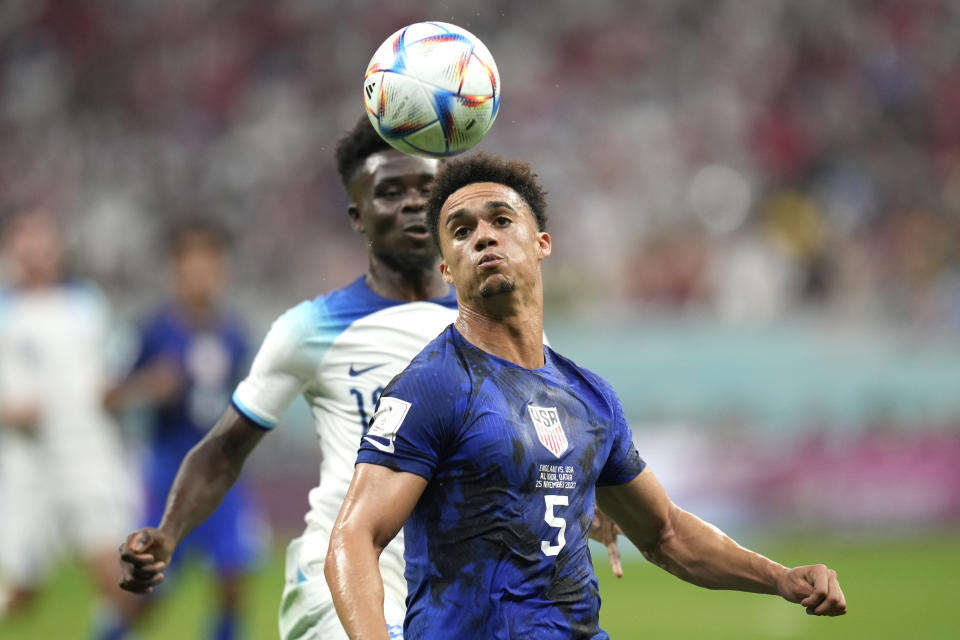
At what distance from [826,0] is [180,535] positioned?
15.5 metres

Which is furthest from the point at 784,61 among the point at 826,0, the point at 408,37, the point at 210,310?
the point at 408,37

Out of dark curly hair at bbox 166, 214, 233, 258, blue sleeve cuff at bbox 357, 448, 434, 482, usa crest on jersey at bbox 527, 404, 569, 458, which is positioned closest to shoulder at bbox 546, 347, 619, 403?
usa crest on jersey at bbox 527, 404, 569, 458

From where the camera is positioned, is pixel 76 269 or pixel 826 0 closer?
pixel 76 269

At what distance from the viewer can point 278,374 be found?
15.6 ft

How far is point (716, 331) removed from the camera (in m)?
14.5

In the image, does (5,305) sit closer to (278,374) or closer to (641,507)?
(278,374)

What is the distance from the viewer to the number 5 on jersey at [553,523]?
11.9ft

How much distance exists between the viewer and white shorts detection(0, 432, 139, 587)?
347 inches

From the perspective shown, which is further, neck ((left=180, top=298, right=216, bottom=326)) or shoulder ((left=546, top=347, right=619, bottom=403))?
neck ((left=180, top=298, right=216, bottom=326))

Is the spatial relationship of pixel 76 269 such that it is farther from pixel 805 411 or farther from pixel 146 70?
pixel 805 411

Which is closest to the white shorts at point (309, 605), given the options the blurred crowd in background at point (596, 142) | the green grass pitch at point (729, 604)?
the green grass pitch at point (729, 604)

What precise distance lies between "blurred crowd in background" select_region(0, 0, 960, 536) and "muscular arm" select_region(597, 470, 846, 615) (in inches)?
395

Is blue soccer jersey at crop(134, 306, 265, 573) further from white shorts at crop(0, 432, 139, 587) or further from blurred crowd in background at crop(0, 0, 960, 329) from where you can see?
blurred crowd in background at crop(0, 0, 960, 329)

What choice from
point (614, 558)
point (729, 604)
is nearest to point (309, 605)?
point (614, 558)
